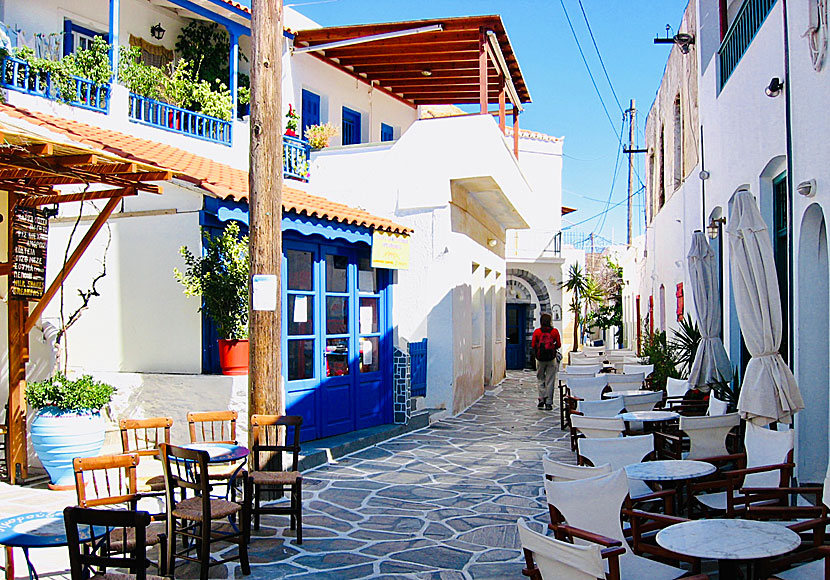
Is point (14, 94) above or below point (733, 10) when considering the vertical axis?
below

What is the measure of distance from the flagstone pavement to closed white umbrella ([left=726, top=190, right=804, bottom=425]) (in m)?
2.29

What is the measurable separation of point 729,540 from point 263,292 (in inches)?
178

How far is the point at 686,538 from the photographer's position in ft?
12.9

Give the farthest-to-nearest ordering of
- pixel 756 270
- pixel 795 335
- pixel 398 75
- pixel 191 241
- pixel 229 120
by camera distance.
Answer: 1. pixel 398 75
2. pixel 229 120
3. pixel 191 241
4. pixel 795 335
5. pixel 756 270

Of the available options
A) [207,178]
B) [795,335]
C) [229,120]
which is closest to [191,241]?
[207,178]

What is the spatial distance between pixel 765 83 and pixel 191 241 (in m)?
6.74

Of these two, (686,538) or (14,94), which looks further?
(14,94)

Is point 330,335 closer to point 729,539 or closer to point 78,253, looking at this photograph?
point 78,253

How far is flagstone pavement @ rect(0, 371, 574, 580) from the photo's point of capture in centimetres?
566

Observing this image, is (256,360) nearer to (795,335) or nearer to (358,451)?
(358,451)

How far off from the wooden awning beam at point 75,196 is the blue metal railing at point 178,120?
3709 mm

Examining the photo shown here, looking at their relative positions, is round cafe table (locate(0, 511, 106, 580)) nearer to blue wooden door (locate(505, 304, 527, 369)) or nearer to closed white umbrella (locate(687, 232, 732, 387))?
closed white umbrella (locate(687, 232, 732, 387))

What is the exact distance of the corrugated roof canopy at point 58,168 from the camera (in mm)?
6098

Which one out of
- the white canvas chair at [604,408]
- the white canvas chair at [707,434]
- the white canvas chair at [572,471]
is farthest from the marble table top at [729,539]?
the white canvas chair at [604,408]
